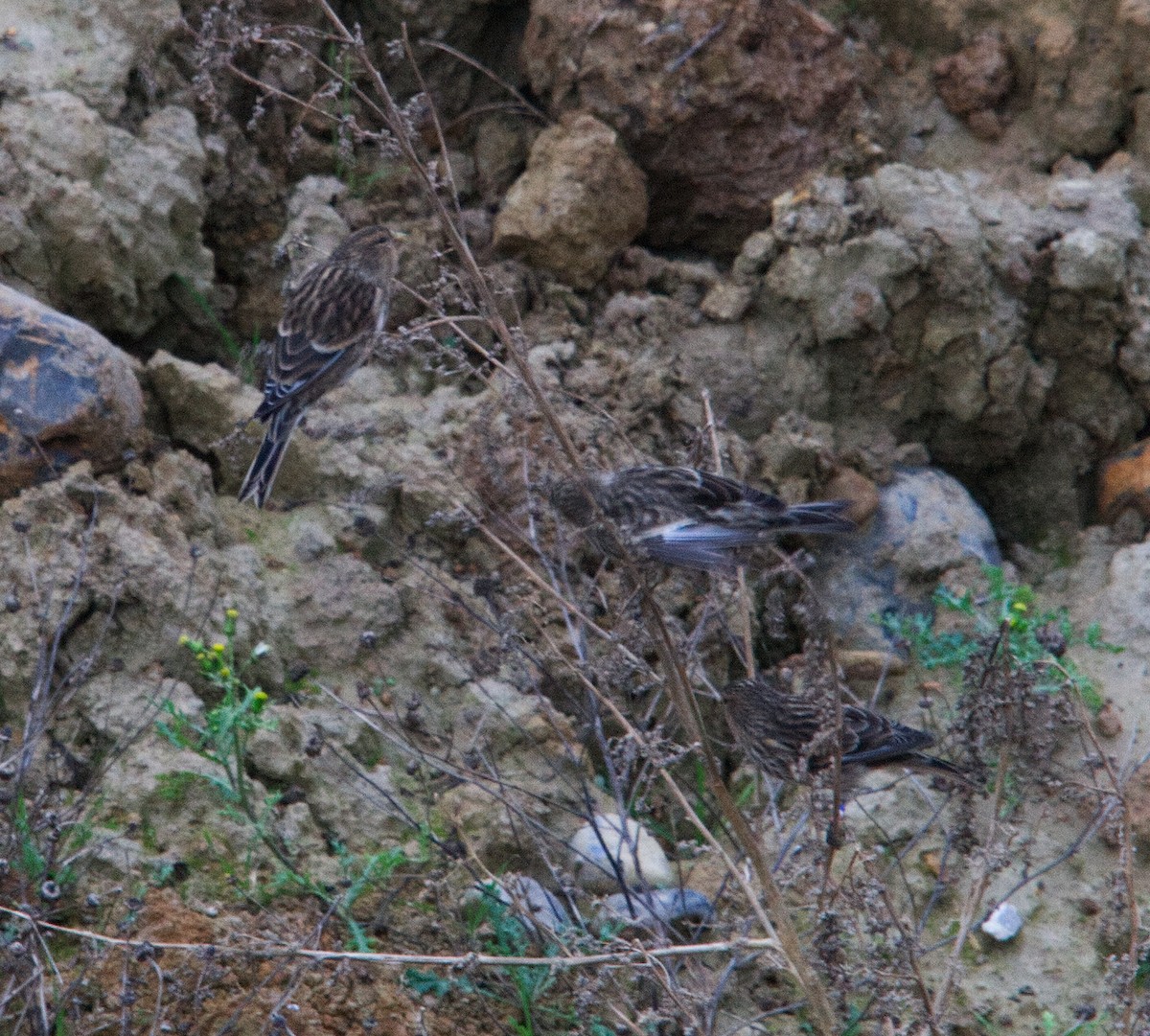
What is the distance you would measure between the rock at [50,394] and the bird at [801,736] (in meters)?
2.08

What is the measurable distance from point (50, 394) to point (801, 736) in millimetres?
2450

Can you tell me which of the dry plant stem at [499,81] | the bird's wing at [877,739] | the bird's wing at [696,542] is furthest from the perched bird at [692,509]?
the dry plant stem at [499,81]

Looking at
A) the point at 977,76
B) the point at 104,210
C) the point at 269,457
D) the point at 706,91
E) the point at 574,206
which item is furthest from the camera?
the point at 977,76

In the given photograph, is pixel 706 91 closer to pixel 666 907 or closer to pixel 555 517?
pixel 555 517

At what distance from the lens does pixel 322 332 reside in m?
5.04

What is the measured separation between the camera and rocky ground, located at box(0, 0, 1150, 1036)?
395 cm

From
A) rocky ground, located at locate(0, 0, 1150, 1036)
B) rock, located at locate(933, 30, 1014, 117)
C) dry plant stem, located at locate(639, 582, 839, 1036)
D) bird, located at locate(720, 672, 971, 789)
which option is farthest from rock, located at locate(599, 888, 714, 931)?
rock, located at locate(933, 30, 1014, 117)

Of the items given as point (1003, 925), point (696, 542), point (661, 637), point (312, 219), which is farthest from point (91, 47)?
point (1003, 925)

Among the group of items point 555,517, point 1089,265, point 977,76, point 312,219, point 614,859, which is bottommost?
point 614,859

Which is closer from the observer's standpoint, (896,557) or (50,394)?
(50,394)

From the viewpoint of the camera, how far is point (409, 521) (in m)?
5.24

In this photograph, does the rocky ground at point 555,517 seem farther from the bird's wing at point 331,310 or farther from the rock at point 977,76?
the bird's wing at point 331,310

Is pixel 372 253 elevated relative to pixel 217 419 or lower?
elevated

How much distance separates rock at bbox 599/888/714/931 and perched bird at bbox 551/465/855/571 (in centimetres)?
100
